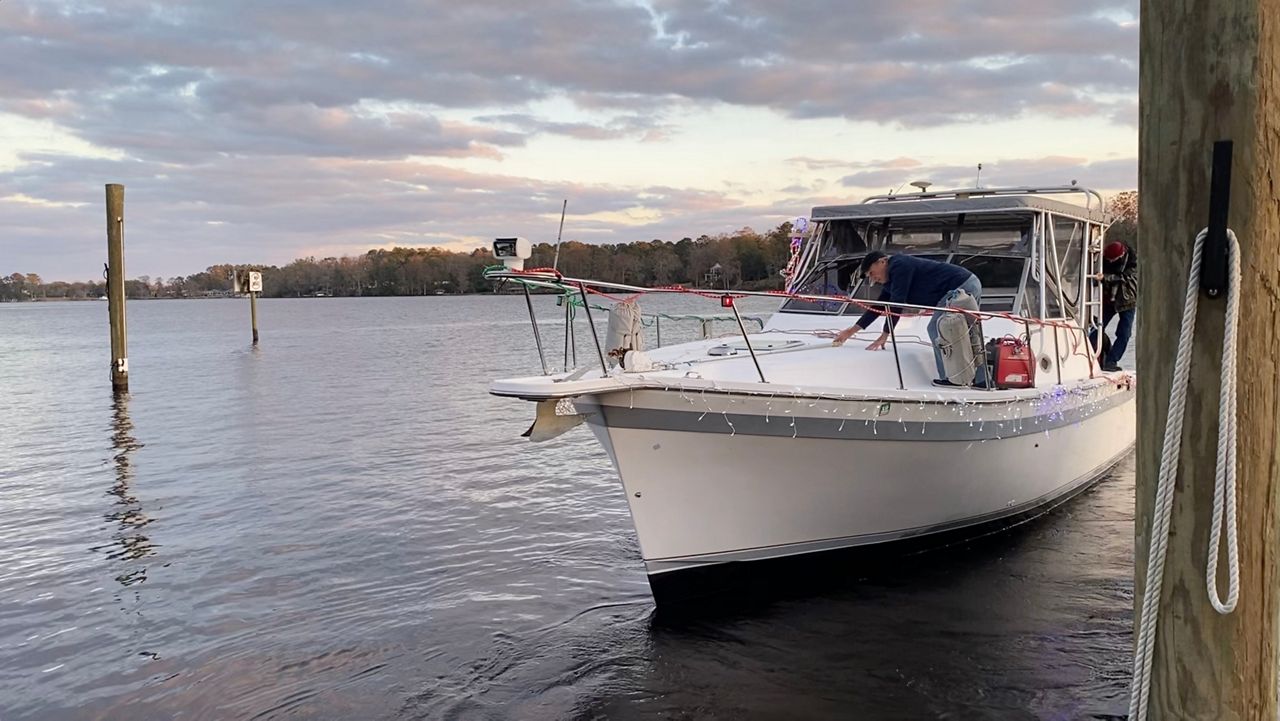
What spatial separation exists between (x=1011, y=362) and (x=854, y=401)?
91.0 inches

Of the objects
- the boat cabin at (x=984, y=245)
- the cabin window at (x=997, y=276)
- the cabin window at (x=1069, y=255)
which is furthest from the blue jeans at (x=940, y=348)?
the cabin window at (x=1069, y=255)

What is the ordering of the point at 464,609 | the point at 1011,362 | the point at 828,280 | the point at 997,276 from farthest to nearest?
1. the point at 828,280
2. the point at 997,276
3. the point at 1011,362
4. the point at 464,609

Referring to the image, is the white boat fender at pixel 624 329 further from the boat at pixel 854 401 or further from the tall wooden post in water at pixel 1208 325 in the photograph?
the tall wooden post in water at pixel 1208 325

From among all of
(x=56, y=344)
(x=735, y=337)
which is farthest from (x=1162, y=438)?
(x=56, y=344)

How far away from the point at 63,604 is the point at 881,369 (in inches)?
298

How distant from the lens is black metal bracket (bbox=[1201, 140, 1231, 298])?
321 cm

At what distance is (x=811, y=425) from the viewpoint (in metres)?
7.13

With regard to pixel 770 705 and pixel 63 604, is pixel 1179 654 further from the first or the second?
pixel 63 604

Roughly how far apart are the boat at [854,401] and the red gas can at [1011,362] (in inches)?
0.8

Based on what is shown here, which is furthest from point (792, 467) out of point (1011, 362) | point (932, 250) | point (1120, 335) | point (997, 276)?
point (1120, 335)

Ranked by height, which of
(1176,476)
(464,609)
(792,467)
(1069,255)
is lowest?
(464,609)

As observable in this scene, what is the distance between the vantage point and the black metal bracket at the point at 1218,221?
321 centimetres

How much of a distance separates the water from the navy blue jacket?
8.07 feet

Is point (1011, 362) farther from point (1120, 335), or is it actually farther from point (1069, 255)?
point (1120, 335)
